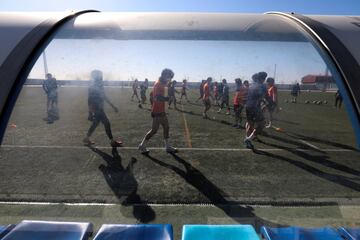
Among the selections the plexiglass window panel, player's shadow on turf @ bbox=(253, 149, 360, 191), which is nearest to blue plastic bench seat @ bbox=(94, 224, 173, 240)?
the plexiglass window panel

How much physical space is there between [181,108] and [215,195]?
119cm

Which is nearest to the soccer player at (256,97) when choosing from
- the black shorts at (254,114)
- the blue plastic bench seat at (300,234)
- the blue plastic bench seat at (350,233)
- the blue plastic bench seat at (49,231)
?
the black shorts at (254,114)

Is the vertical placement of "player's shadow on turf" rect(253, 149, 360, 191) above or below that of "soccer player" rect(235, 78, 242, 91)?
below

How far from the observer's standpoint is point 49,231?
271cm

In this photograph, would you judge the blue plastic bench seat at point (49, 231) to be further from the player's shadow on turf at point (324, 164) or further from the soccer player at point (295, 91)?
the player's shadow on turf at point (324, 164)

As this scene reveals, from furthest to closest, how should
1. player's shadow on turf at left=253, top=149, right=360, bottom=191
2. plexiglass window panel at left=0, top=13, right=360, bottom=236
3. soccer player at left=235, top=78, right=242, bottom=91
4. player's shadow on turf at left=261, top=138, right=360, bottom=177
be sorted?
player's shadow on turf at left=261, top=138, right=360, bottom=177 → player's shadow on turf at left=253, top=149, right=360, bottom=191 → soccer player at left=235, top=78, right=242, bottom=91 → plexiglass window panel at left=0, top=13, right=360, bottom=236

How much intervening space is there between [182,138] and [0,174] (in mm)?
3991

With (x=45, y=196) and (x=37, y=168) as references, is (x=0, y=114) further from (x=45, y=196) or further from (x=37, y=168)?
(x=37, y=168)

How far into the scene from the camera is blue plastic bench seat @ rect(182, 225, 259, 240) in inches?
106

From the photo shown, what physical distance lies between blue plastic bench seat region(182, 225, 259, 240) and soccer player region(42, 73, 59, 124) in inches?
54.6

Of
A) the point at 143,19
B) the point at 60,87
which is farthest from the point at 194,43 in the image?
the point at 60,87

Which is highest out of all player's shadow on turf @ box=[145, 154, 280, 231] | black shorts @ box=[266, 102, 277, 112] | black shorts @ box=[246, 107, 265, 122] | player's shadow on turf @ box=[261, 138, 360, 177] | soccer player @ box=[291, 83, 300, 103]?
soccer player @ box=[291, 83, 300, 103]

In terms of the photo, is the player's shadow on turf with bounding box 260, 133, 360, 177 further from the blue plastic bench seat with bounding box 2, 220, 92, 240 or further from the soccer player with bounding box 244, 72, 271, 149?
the blue plastic bench seat with bounding box 2, 220, 92, 240

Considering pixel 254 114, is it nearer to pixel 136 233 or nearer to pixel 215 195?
pixel 136 233
